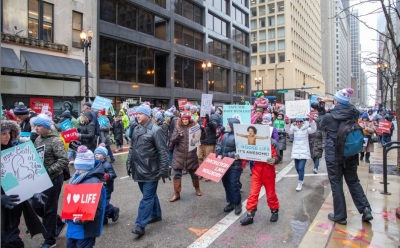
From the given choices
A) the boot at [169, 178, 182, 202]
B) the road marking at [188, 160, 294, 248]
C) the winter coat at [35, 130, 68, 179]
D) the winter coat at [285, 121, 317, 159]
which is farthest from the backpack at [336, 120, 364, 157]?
the winter coat at [35, 130, 68, 179]

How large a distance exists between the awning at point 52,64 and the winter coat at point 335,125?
17558mm

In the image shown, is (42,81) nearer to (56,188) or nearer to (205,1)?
(56,188)

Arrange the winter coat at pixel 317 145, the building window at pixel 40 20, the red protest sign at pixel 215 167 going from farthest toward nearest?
the building window at pixel 40 20 < the winter coat at pixel 317 145 < the red protest sign at pixel 215 167

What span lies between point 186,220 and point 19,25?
18.1 meters

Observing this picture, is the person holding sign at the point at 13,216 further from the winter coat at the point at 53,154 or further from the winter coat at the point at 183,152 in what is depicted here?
the winter coat at the point at 183,152

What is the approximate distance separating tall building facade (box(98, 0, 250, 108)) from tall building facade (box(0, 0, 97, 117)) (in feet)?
6.92

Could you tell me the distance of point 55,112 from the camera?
20094 mm

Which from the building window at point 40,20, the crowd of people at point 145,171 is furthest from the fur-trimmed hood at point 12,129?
the building window at point 40,20

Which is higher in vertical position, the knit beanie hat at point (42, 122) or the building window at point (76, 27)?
the building window at point (76, 27)

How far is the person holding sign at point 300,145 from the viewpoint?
7.65 metres

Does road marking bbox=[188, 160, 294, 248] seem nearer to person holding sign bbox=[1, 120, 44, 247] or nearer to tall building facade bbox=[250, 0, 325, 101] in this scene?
person holding sign bbox=[1, 120, 44, 247]

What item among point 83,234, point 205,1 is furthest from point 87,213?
point 205,1

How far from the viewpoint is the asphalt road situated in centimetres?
459

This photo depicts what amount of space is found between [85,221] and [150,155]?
5.32 feet
